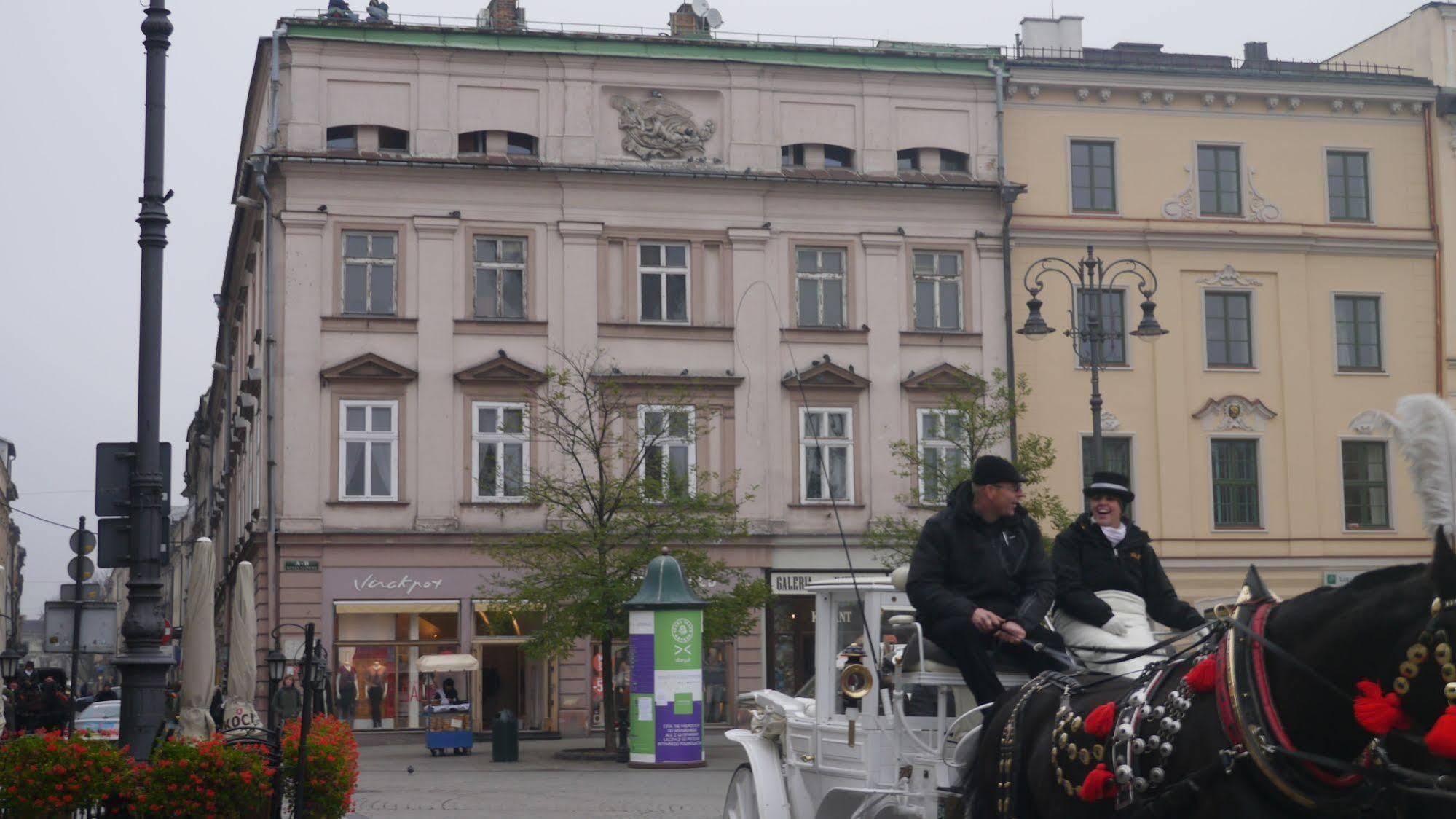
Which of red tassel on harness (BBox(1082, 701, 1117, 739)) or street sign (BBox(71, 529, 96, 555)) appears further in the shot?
street sign (BBox(71, 529, 96, 555))

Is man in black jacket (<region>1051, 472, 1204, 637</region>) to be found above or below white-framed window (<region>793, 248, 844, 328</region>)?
below

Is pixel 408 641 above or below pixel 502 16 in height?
below

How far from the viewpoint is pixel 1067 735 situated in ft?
23.9

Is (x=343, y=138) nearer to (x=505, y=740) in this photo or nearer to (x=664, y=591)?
(x=505, y=740)

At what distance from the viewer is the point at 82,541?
18297 millimetres

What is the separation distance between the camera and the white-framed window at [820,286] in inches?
1511

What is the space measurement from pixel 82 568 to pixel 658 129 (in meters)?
21.5

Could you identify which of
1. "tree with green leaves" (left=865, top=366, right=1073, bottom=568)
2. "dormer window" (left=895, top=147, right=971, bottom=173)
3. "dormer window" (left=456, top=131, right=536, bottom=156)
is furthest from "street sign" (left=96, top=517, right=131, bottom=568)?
"dormer window" (left=895, top=147, right=971, bottom=173)

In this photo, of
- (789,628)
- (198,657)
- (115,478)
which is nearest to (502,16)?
(789,628)

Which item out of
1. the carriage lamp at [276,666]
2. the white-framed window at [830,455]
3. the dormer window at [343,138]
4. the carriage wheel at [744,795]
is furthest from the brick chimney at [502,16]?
the carriage wheel at [744,795]

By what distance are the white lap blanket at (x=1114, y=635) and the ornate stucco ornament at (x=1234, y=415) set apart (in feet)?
105

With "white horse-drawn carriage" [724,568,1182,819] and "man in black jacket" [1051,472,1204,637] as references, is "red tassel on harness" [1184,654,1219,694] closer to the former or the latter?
"white horse-drawn carriage" [724,568,1182,819]

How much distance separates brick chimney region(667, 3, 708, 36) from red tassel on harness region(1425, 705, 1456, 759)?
37.3 metres

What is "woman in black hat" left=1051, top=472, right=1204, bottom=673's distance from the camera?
8.79m
